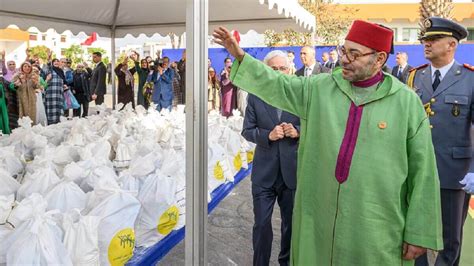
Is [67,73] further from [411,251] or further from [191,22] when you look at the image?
[411,251]

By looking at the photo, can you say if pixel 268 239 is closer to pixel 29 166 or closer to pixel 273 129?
pixel 273 129

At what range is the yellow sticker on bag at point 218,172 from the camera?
4379 mm

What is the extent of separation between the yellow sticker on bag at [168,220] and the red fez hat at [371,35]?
1.74 m

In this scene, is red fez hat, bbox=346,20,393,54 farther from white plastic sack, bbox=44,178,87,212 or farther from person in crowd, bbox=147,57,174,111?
person in crowd, bbox=147,57,174,111

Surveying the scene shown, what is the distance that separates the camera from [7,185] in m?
3.00

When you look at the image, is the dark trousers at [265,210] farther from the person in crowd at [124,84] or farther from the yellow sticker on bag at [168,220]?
the person in crowd at [124,84]

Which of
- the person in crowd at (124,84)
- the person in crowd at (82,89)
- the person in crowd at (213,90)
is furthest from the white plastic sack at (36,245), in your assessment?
the person in crowd at (82,89)

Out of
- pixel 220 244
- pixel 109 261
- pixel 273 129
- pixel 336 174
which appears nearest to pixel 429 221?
pixel 336 174

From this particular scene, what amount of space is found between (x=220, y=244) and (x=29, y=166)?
164 cm

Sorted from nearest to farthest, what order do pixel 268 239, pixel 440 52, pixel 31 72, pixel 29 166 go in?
pixel 440 52 → pixel 268 239 → pixel 29 166 → pixel 31 72

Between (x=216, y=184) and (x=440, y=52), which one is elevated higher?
(x=440, y=52)

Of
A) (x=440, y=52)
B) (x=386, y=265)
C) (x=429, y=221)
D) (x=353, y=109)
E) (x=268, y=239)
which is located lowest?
(x=268, y=239)

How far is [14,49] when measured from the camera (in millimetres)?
27750

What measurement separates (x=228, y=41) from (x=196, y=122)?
590mm
